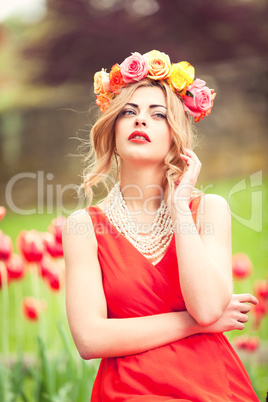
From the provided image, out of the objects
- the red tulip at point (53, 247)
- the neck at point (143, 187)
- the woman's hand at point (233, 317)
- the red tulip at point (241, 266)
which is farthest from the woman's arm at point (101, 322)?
the red tulip at point (241, 266)

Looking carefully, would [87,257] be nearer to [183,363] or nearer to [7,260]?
[183,363]

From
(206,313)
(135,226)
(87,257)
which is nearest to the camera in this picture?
(206,313)

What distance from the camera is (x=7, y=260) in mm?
2932

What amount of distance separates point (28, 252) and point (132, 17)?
1796 mm

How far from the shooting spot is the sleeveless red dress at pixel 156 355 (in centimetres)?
151

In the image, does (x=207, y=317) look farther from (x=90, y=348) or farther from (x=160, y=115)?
(x=160, y=115)

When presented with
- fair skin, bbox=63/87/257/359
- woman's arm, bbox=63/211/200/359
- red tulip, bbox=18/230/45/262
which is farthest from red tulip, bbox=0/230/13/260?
woman's arm, bbox=63/211/200/359

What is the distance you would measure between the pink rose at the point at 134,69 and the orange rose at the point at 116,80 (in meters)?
0.03

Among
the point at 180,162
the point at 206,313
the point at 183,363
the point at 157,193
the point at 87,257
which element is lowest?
the point at 183,363

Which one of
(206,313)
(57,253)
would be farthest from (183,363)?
(57,253)

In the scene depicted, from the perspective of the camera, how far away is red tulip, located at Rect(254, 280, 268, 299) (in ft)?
10.5

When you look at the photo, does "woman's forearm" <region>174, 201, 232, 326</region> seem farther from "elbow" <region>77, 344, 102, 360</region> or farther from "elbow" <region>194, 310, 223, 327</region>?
"elbow" <region>77, 344, 102, 360</region>

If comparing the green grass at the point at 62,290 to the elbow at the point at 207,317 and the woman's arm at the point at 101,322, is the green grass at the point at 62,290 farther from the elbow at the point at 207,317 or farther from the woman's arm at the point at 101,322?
the elbow at the point at 207,317

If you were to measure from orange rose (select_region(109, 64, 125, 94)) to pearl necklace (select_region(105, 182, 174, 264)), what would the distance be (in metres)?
0.41
